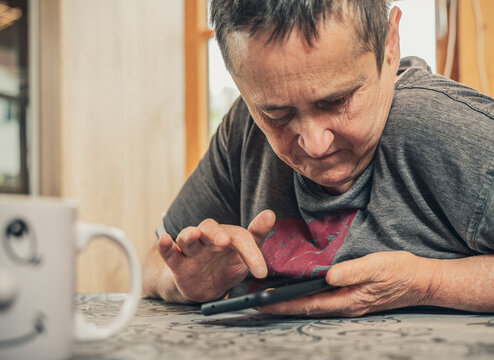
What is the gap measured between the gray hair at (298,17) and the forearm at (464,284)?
1.00ft

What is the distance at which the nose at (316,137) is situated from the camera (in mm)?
683

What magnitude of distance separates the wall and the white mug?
1.48 meters

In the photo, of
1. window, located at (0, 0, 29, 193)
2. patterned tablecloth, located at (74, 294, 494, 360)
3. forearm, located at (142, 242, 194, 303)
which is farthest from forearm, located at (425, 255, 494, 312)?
window, located at (0, 0, 29, 193)

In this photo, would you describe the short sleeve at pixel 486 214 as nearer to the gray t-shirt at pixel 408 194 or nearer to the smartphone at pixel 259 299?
the gray t-shirt at pixel 408 194

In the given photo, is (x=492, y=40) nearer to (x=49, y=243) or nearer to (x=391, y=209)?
(x=391, y=209)

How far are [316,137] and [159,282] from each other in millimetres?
421

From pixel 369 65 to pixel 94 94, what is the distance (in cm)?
156

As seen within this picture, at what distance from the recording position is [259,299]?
54cm

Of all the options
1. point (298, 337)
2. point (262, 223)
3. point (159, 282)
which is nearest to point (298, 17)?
point (262, 223)

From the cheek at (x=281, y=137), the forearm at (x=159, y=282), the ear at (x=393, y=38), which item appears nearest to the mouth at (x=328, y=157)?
the cheek at (x=281, y=137)

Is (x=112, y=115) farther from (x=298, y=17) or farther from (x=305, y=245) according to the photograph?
(x=298, y=17)

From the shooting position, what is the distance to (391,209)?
779 millimetres

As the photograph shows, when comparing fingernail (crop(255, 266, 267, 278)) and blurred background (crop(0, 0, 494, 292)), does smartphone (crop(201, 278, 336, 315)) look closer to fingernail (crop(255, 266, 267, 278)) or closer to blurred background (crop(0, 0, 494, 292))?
fingernail (crop(255, 266, 267, 278))

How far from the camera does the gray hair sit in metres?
0.62
